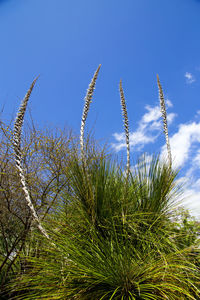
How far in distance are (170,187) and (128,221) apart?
1045mm

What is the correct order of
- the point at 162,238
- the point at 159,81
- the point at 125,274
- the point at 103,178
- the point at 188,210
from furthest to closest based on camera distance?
the point at 159,81, the point at 188,210, the point at 103,178, the point at 162,238, the point at 125,274

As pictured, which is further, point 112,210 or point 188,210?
point 188,210

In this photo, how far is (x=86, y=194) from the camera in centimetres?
352

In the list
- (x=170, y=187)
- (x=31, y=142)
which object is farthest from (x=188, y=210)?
(x=31, y=142)

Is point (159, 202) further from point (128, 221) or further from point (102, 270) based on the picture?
point (102, 270)

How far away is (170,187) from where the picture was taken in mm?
4055

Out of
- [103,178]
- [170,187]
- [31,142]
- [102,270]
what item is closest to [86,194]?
[103,178]

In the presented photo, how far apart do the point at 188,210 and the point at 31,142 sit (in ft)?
15.9

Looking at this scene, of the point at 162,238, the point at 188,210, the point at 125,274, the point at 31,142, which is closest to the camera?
the point at 125,274

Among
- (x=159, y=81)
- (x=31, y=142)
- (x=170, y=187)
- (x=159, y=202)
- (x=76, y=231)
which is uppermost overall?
(x=159, y=81)

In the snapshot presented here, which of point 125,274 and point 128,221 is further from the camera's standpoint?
point 128,221

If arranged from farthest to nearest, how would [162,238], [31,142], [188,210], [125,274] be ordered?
→ [31,142]
[188,210]
[162,238]
[125,274]

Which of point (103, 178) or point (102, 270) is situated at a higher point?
point (103, 178)

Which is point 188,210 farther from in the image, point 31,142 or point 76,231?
point 31,142
